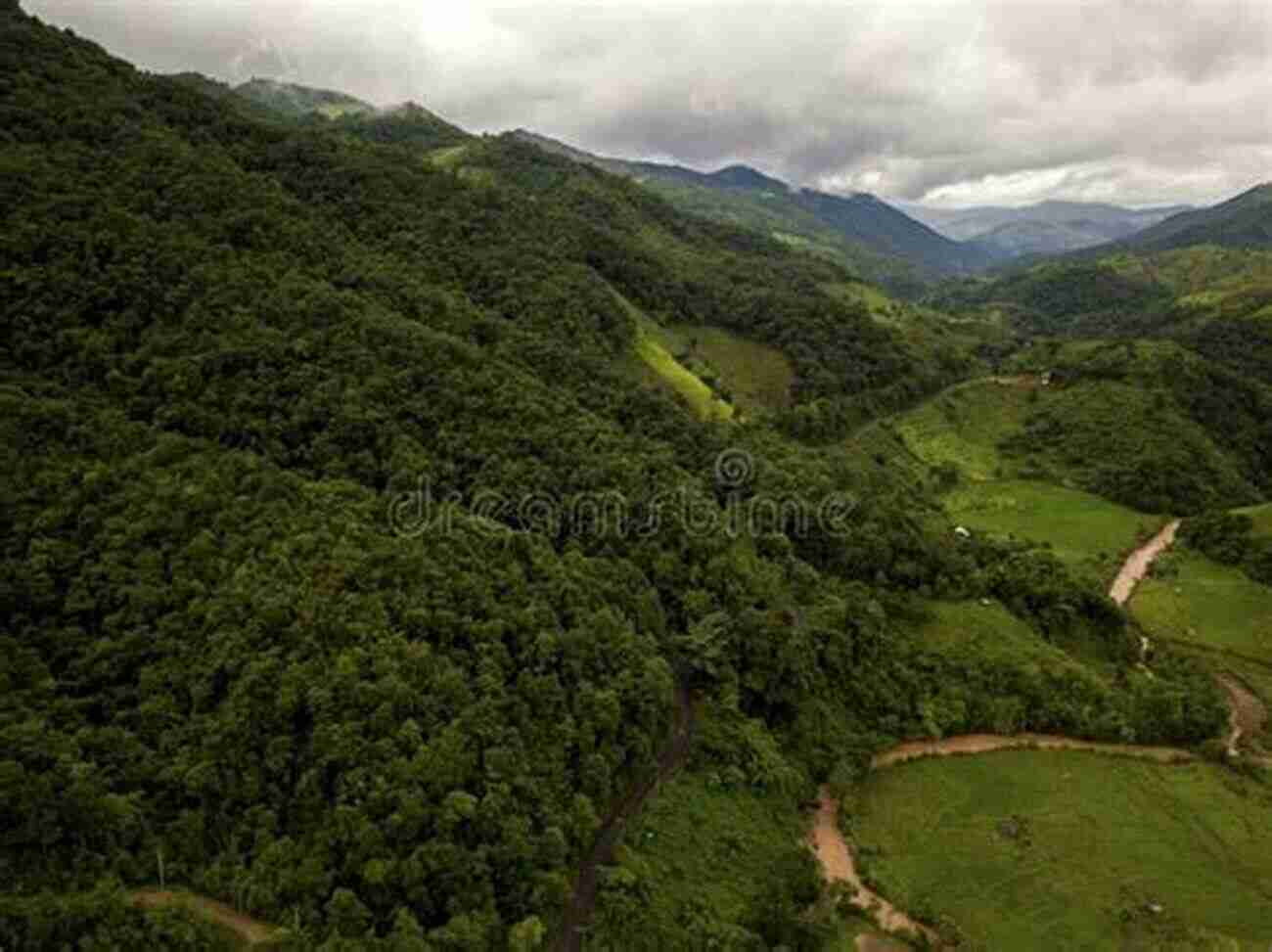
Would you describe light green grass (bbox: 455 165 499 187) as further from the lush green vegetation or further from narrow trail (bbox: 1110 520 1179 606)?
the lush green vegetation

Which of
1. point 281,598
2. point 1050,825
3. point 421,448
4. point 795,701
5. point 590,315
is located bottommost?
point 1050,825

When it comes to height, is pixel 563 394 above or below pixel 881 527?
above

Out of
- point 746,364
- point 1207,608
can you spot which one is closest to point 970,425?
point 746,364

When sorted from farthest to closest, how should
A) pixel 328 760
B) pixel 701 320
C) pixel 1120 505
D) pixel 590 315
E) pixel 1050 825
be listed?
1. pixel 701 320
2. pixel 1120 505
3. pixel 590 315
4. pixel 1050 825
5. pixel 328 760

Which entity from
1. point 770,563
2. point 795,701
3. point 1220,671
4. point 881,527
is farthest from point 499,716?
point 1220,671

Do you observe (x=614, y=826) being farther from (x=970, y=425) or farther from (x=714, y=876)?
(x=970, y=425)

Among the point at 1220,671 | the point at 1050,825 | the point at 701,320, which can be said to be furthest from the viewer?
the point at 701,320

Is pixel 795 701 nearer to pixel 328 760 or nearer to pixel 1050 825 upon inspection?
pixel 1050 825
